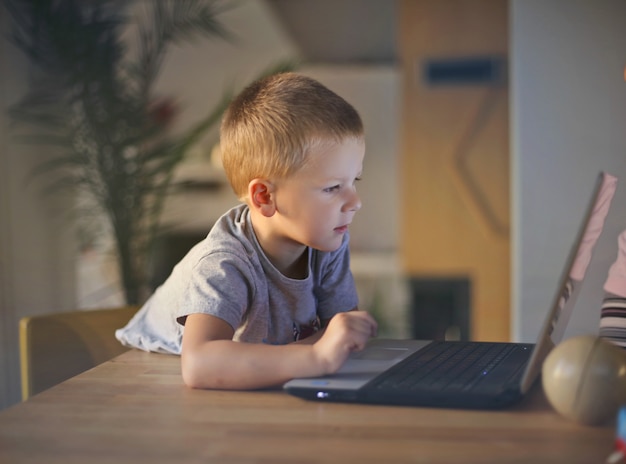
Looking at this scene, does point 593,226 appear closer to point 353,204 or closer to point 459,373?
point 459,373

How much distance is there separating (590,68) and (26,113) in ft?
5.74

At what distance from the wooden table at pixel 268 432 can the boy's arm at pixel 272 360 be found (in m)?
0.02

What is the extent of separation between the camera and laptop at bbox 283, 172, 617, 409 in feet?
2.31

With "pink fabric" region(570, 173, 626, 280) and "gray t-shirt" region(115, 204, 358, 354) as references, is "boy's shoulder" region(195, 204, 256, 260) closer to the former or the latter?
"gray t-shirt" region(115, 204, 358, 354)

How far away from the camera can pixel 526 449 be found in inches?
23.4

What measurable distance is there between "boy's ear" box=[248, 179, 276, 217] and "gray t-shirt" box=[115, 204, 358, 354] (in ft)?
0.15

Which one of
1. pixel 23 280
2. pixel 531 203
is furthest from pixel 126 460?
pixel 23 280

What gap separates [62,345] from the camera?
4.31 feet

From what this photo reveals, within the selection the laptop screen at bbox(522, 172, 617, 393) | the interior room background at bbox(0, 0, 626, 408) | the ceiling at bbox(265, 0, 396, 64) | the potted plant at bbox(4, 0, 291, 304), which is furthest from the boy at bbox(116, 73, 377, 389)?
the ceiling at bbox(265, 0, 396, 64)

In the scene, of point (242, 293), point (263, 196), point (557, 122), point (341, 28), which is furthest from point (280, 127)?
point (341, 28)

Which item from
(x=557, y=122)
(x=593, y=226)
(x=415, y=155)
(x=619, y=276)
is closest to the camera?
(x=593, y=226)

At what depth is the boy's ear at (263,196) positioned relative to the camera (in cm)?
103

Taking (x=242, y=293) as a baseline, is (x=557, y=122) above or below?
above

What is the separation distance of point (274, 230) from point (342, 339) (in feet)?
1.02
